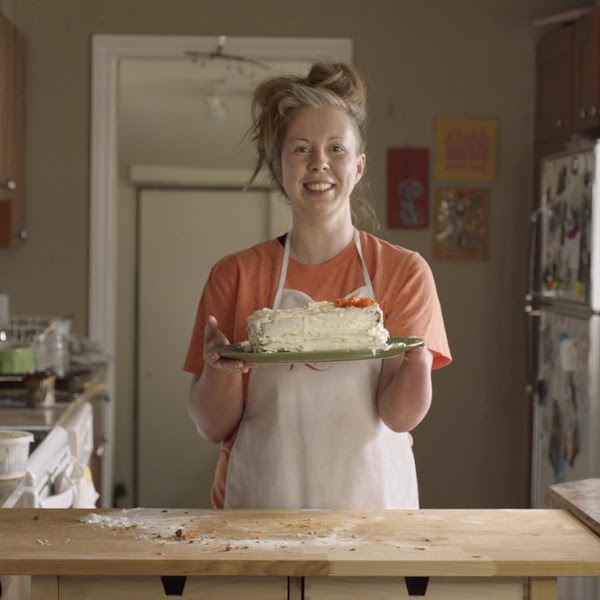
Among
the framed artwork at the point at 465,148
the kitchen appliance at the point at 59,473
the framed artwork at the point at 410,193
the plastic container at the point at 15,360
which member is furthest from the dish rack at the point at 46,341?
the framed artwork at the point at 465,148

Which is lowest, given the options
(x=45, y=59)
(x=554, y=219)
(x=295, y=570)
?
(x=295, y=570)

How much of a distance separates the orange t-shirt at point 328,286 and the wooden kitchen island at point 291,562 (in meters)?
0.46

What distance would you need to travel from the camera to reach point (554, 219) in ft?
13.5

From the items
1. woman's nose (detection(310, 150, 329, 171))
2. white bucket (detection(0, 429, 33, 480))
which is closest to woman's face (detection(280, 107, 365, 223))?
woman's nose (detection(310, 150, 329, 171))

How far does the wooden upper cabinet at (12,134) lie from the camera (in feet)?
13.4

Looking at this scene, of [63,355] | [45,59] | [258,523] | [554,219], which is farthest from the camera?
[45,59]

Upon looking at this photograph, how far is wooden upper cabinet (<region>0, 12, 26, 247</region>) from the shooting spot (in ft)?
13.4

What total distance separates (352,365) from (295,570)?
604 millimetres

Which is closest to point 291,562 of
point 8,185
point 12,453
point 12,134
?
point 12,453

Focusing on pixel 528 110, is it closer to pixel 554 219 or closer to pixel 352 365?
pixel 554 219

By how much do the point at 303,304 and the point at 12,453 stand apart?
69 cm

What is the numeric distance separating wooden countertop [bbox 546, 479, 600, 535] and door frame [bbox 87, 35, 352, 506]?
2921mm

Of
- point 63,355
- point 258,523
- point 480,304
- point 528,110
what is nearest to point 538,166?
point 528,110

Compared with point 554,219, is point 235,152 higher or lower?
higher
